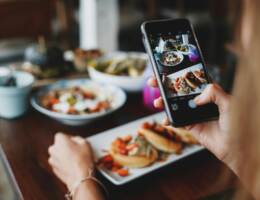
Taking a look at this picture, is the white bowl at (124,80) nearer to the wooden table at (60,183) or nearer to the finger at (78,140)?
the wooden table at (60,183)

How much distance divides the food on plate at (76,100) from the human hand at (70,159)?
0.16 meters

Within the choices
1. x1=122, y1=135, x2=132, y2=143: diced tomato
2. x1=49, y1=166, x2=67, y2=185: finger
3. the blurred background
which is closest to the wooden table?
x1=49, y1=166, x2=67, y2=185: finger

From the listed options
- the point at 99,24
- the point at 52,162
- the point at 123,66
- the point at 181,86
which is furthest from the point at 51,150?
the point at 99,24

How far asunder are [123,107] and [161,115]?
0.47 feet

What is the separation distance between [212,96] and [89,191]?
0.34 m

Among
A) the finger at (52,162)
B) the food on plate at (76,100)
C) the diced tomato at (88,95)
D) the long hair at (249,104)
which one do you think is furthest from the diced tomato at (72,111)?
the long hair at (249,104)

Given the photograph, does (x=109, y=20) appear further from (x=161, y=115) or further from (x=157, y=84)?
(x=157, y=84)

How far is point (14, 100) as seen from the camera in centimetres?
114

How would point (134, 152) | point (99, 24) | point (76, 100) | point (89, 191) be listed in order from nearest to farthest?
point (89, 191) < point (134, 152) < point (76, 100) < point (99, 24)

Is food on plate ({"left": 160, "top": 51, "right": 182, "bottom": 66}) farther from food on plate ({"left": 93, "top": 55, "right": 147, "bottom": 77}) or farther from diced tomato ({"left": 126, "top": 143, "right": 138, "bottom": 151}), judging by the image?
food on plate ({"left": 93, "top": 55, "right": 147, "bottom": 77})

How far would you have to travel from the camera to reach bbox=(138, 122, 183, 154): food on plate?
0.99 metres

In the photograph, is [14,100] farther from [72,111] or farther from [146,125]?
[146,125]

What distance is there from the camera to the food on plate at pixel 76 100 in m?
1.17

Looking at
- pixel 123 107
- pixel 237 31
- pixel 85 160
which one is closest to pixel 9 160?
pixel 85 160
